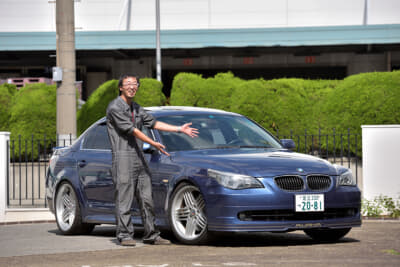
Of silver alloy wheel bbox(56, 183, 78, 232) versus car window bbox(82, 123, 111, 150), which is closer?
car window bbox(82, 123, 111, 150)

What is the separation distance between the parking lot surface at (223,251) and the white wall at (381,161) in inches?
109

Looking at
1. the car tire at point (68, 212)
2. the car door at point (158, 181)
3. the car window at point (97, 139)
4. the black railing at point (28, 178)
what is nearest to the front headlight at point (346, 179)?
the car door at point (158, 181)

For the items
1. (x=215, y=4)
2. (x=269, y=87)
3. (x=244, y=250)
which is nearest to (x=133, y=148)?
(x=244, y=250)

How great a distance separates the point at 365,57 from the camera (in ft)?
108

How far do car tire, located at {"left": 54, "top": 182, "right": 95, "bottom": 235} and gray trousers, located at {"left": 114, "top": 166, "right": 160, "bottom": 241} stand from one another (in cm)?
167

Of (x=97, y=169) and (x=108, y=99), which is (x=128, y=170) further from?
(x=108, y=99)

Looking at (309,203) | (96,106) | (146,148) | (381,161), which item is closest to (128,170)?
(146,148)

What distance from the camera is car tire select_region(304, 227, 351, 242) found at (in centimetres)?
928

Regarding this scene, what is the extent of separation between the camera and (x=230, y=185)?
333 inches

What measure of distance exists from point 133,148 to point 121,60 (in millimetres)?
25075

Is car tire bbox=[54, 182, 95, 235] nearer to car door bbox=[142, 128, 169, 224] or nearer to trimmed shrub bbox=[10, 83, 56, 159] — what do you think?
car door bbox=[142, 128, 169, 224]

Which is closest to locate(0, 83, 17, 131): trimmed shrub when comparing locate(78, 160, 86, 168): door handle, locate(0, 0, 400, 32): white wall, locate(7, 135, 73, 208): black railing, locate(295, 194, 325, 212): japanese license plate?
locate(7, 135, 73, 208): black railing

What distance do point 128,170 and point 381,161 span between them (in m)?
5.86

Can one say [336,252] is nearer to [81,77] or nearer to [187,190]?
[187,190]
